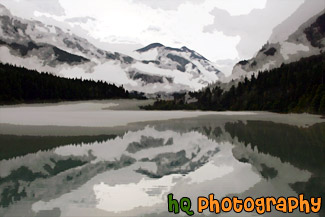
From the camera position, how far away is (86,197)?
901 inches

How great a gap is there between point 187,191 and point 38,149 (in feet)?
91.0

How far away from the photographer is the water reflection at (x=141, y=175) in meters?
21.5

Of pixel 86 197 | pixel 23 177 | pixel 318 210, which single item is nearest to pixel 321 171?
pixel 318 210

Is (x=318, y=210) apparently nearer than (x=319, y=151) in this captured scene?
Yes

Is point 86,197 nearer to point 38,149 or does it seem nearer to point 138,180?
point 138,180

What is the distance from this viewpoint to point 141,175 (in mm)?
30141

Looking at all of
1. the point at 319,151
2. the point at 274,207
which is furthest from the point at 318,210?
the point at 319,151

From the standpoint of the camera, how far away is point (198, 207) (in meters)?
20.2

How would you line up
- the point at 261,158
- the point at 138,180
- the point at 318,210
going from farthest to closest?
the point at 261,158
the point at 138,180
the point at 318,210

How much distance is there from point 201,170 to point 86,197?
12.2m

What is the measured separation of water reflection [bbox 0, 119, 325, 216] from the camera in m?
21.5

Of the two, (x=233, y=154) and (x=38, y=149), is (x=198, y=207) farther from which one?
(x=38, y=149)

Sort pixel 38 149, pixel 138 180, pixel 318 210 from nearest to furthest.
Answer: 1. pixel 318 210
2. pixel 138 180
3. pixel 38 149

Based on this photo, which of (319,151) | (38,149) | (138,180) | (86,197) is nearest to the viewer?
(86,197)
